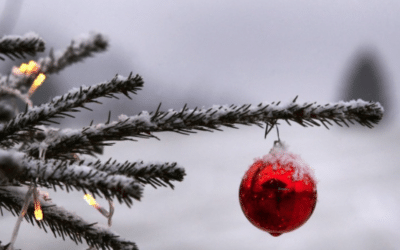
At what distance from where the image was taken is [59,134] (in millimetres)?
478

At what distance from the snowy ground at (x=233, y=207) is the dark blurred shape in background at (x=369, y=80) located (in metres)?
3.81

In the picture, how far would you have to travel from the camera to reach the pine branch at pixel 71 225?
431 mm

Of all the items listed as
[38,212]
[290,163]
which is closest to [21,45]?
[38,212]

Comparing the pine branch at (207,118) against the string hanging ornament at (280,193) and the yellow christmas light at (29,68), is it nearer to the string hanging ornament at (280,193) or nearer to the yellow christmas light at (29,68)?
the string hanging ornament at (280,193)

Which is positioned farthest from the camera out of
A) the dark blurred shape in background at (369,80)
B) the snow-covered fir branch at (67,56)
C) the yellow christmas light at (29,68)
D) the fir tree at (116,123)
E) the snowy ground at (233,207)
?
the dark blurred shape in background at (369,80)

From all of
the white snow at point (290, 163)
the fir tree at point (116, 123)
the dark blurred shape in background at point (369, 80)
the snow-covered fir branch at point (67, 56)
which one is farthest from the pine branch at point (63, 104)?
the dark blurred shape in background at point (369, 80)

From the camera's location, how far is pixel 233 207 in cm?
328

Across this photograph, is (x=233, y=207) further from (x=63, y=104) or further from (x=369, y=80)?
(x=369, y=80)

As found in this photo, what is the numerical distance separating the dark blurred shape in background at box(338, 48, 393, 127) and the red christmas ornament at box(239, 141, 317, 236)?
363 inches

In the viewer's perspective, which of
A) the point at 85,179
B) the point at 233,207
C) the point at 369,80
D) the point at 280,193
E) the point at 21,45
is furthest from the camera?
the point at 369,80

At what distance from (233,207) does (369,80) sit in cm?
715

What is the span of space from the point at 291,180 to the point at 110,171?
30cm

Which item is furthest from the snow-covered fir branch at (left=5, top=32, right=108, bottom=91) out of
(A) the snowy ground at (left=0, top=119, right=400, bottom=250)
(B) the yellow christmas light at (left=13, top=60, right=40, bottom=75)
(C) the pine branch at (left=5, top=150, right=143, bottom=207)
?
(A) the snowy ground at (left=0, top=119, right=400, bottom=250)

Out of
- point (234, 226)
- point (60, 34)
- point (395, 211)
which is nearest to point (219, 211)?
point (234, 226)
